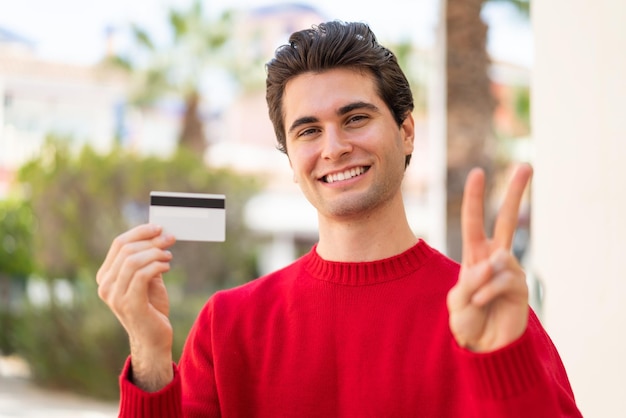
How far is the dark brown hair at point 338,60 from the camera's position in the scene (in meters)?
2.14

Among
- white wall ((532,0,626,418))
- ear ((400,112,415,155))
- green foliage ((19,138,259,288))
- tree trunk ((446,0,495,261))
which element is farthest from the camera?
green foliage ((19,138,259,288))

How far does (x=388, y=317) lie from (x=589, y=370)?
1.34 metres

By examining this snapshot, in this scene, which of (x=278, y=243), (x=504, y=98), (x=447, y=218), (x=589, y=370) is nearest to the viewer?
(x=589, y=370)

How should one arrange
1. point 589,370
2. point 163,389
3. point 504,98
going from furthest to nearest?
point 504,98, point 589,370, point 163,389

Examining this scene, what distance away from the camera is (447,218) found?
8.56 meters

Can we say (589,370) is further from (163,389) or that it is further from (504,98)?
(504,98)

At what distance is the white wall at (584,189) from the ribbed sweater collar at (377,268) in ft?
3.41

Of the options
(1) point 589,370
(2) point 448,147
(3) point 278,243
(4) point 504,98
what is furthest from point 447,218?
(4) point 504,98

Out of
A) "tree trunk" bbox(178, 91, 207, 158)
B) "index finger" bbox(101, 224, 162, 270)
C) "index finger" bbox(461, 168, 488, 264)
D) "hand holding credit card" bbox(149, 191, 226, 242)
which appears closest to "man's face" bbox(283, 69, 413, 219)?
"hand holding credit card" bbox(149, 191, 226, 242)

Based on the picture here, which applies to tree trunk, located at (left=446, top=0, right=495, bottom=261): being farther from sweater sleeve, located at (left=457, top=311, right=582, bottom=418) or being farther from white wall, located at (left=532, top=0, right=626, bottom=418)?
sweater sleeve, located at (left=457, top=311, right=582, bottom=418)

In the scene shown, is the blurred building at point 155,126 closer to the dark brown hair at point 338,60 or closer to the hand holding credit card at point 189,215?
the dark brown hair at point 338,60

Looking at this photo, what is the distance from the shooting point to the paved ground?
11.8 meters

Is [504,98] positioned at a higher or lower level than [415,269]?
higher

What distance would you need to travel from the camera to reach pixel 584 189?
307cm
